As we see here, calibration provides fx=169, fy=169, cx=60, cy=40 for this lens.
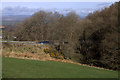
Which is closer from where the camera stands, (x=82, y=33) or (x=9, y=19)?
(x=9, y=19)

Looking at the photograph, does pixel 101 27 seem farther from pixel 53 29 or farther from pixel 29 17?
pixel 29 17

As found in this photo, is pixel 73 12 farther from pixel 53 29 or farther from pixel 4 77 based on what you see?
pixel 4 77

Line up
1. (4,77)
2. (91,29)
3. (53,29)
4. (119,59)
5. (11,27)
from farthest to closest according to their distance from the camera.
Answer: (53,29), (11,27), (91,29), (119,59), (4,77)

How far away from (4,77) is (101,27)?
2240 centimetres

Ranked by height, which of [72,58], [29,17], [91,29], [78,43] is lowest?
[72,58]

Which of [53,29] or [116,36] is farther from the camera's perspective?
[53,29]

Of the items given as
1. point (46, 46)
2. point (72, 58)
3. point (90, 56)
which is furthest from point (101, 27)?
point (46, 46)

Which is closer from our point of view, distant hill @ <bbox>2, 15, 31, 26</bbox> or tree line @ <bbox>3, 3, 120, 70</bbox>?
tree line @ <bbox>3, 3, 120, 70</bbox>

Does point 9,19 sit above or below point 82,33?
above

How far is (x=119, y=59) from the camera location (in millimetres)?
21625

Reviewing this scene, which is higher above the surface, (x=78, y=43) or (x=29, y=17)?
(x=29, y=17)

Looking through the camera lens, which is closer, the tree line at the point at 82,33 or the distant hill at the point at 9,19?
the tree line at the point at 82,33

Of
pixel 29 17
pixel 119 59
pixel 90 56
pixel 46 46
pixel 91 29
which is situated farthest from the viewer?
pixel 29 17

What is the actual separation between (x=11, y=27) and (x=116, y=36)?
22858 millimetres
